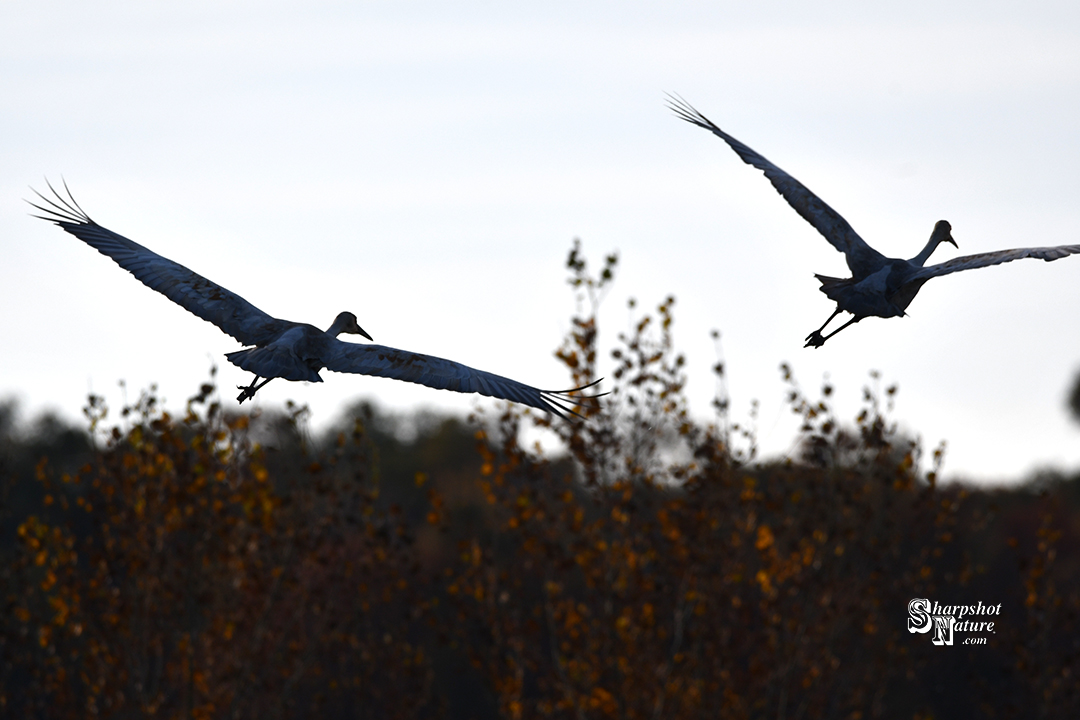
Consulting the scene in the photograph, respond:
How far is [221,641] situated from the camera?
1498 cm

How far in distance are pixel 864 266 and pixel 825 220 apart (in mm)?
677

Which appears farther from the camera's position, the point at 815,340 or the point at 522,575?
the point at 522,575

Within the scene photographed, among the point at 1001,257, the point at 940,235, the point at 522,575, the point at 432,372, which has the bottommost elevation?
the point at 522,575

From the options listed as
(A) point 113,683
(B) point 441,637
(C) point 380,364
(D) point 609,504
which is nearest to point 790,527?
(D) point 609,504

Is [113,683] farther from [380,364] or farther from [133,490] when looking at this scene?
[380,364]

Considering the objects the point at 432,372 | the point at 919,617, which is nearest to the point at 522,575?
the point at 919,617

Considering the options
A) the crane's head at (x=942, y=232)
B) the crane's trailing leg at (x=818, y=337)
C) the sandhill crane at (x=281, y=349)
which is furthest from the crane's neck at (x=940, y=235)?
the sandhill crane at (x=281, y=349)

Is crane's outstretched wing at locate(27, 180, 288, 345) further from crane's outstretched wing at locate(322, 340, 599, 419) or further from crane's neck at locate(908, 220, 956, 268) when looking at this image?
crane's neck at locate(908, 220, 956, 268)

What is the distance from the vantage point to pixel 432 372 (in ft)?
35.4

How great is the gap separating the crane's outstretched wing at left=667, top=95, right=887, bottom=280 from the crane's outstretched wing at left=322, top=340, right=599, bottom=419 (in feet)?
8.97

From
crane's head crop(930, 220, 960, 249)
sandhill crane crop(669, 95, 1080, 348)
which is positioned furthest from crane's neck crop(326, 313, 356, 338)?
crane's head crop(930, 220, 960, 249)

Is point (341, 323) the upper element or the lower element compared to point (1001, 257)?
lower

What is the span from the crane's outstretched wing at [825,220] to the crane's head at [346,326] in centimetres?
404

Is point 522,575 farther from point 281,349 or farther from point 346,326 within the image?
point 281,349
